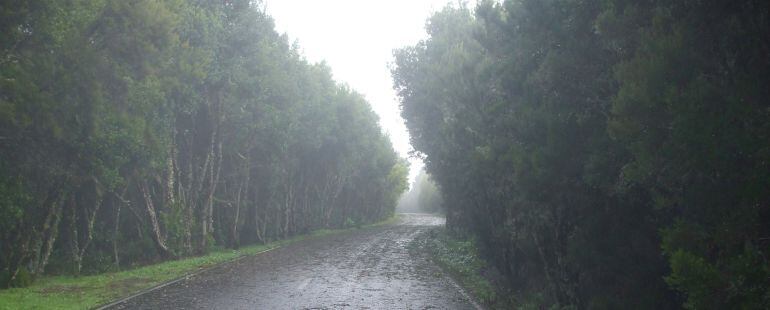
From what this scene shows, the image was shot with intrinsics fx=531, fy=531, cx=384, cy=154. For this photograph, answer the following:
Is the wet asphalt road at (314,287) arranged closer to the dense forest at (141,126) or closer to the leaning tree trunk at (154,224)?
the leaning tree trunk at (154,224)

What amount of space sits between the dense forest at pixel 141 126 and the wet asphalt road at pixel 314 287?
17.8ft

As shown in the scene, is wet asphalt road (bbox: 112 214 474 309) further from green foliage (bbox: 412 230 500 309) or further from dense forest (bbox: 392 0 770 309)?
dense forest (bbox: 392 0 770 309)

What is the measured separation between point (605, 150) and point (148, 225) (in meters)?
23.8

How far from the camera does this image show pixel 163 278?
1642 cm

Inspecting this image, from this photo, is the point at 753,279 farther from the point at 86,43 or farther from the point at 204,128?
the point at 204,128

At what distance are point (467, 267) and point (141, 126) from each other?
12617 millimetres

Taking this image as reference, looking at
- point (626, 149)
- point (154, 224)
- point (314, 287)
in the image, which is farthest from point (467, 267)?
point (154, 224)

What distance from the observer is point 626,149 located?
826cm

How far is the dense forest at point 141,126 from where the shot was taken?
49.6 ft

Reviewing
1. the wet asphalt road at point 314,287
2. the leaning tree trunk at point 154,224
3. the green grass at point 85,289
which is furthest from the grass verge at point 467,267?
the leaning tree trunk at point 154,224

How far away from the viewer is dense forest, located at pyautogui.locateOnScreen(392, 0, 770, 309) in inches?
225

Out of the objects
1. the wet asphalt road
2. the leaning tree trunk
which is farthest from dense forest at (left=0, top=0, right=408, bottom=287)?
the wet asphalt road

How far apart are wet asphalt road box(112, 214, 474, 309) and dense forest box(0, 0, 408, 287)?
5.44 m

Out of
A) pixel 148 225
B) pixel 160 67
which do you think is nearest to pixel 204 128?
pixel 148 225
